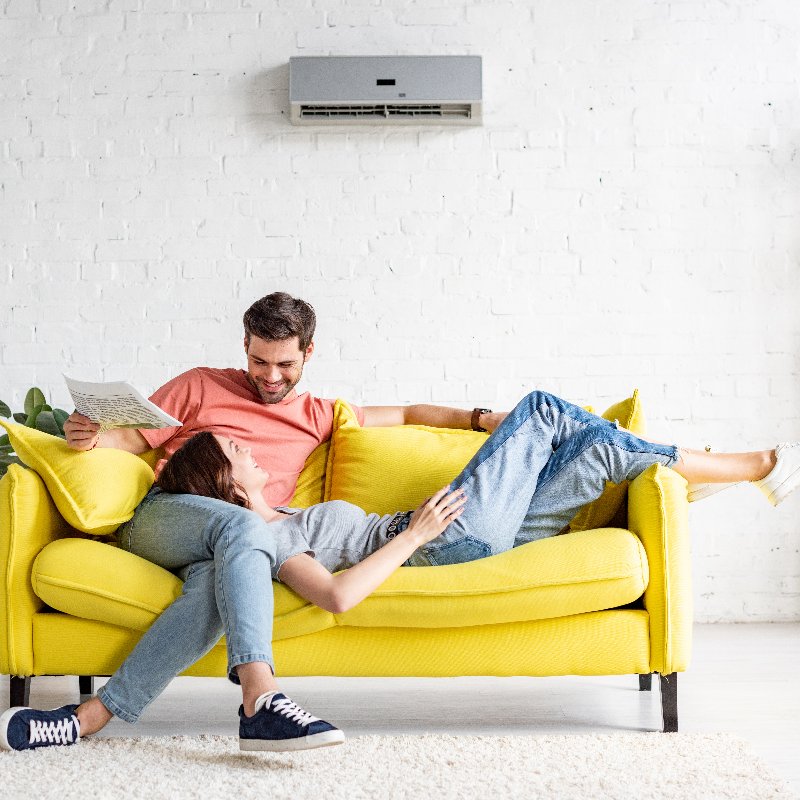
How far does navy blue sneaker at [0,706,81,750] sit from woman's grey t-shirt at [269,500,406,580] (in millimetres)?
524

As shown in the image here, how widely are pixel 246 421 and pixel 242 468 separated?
1.28 feet

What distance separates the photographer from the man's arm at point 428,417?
2.82 meters

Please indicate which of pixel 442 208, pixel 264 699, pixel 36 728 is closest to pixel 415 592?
pixel 264 699

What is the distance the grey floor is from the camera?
90.0 inches

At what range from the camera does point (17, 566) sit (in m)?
2.18

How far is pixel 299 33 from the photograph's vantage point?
3502 millimetres

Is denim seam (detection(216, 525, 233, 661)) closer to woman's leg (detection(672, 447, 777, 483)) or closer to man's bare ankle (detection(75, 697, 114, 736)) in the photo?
man's bare ankle (detection(75, 697, 114, 736))

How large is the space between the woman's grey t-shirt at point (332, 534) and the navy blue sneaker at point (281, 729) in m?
0.34

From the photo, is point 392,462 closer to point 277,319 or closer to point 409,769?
point 277,319

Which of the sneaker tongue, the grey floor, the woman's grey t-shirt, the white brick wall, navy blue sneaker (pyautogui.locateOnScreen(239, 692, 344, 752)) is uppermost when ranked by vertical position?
the white brick wall

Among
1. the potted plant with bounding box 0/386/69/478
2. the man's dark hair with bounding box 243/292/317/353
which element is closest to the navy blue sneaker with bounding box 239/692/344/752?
the man's dark hair with bounding box 243/292/317/353

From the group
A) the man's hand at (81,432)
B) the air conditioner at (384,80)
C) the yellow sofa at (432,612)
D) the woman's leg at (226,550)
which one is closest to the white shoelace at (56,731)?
the yellow sofa at (432,612)

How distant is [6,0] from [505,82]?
6.02 feet

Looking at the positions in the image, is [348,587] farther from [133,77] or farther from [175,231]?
[133,77]
